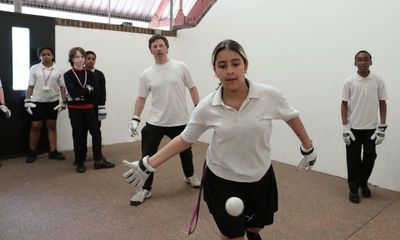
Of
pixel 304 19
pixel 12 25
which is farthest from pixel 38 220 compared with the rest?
pixel 304 19

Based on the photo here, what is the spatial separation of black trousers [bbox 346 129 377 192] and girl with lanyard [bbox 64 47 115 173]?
8.65 ft

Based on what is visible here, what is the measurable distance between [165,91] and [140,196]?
3.05 feet

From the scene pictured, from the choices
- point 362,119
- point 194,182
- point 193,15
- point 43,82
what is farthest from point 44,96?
point 362,119

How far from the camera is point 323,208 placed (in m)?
2.81

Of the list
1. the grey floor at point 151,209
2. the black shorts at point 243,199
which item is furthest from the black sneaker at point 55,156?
the black shorts at point 243,199

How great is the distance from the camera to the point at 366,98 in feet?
9.59

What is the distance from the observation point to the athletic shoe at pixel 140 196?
2.84 m

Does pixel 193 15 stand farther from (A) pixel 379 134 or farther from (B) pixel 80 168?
(A) pixel 379 134

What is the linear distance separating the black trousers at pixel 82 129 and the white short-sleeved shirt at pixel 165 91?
1.05 metres

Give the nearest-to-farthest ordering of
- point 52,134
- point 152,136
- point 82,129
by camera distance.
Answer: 1. point 152,136
2. point 82,129
3. point 52,134

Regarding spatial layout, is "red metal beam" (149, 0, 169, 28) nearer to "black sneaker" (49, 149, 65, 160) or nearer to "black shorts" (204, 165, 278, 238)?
"black sneaker" (49, 149, 65, 160)

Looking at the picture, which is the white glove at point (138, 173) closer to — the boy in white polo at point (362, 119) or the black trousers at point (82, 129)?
the boy in white polo at point (362, 119)

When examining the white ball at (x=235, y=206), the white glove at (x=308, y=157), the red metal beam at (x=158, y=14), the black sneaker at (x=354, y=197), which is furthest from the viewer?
the red metal beam at (x=158, y=14)

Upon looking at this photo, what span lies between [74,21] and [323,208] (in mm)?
3772
